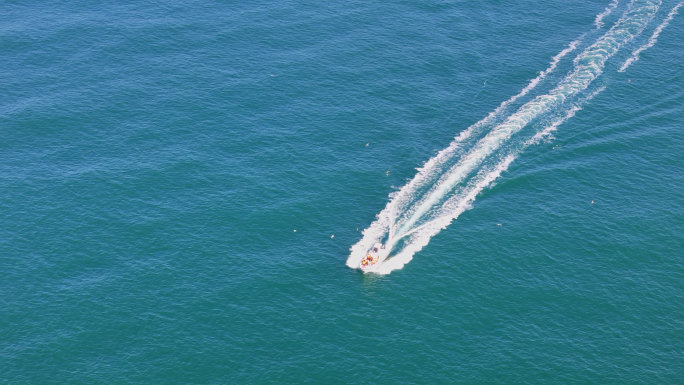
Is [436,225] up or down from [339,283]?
up

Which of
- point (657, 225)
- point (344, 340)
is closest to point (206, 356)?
point (344, 340)

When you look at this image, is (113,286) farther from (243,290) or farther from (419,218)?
(419,218)

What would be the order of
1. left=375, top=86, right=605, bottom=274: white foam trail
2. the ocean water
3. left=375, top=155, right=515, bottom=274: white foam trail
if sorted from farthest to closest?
left=375, top=86, right=605, bottom=274: white foam trail < left=375, top=155, right=515, bottom=274: white foam trail < the ocean water

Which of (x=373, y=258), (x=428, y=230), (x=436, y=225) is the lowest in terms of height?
(x=428, y=230)

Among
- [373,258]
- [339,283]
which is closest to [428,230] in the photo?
[373,258]

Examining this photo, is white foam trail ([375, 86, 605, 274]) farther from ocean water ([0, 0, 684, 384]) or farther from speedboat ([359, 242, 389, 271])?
speedboat ([359, 242, 389, 271])

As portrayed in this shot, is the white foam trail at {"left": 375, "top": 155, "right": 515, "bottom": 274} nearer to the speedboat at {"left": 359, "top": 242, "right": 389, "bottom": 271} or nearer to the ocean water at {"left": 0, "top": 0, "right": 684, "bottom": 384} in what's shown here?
the ocean water at {"left": 0, "top": 0, "right": 684, "bottom": 384}

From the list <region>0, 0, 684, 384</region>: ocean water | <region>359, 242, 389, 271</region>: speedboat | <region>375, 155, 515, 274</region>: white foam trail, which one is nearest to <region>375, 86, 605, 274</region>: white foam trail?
<region>375, 155, 515, 274</region>: white foam trail

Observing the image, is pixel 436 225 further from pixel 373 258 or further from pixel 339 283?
pixel 339 283

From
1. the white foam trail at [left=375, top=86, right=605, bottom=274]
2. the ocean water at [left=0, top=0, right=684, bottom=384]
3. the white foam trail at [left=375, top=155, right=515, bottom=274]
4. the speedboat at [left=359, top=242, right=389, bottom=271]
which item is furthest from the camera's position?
the white foam trail at [left=375, top=86, right=605, bottom=274]

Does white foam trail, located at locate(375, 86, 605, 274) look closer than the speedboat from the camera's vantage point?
No
